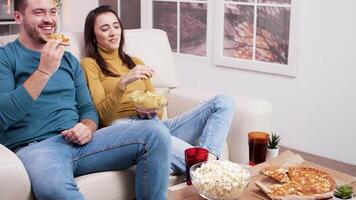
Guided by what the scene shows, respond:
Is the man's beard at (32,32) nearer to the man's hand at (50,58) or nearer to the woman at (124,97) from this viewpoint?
the man's hand at (50,58)

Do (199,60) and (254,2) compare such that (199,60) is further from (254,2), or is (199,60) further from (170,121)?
(170,121)

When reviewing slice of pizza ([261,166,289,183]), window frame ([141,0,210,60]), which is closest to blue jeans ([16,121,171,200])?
slice of pizza ([261,166,289,183])

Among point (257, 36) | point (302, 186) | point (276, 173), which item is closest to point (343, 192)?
point (302, 186)

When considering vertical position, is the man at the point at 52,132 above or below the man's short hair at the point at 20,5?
below

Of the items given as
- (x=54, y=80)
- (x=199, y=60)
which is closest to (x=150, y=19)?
(x=199, y=60)

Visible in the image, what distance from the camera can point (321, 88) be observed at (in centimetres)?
313

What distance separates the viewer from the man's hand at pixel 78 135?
1813mm

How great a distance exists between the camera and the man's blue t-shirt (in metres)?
1.74

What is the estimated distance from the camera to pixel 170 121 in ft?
7.30

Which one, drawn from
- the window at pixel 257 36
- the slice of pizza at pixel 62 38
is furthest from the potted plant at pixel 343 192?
the window at pixel 257 36

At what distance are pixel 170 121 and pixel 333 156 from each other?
4.66 feet

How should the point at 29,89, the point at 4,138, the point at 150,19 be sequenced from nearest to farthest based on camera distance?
the point at 29,89
the point at 4,138
the point at 150,19

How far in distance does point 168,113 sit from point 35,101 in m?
0.90

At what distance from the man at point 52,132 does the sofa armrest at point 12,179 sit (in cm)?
4
